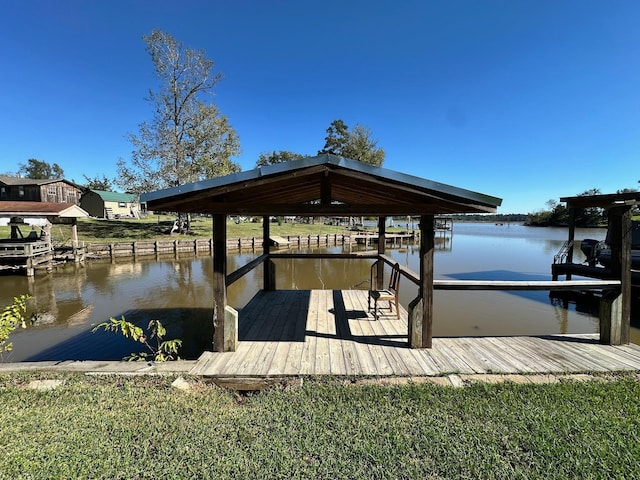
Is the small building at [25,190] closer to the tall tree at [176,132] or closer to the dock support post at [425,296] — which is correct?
the tall tree at [176,132]

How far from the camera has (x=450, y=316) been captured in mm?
9273

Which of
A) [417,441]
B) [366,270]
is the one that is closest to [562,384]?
[417,441]

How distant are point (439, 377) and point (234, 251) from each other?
22.6m

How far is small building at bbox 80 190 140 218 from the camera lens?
40469 mm

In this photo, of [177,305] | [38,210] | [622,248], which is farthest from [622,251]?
[38,210]

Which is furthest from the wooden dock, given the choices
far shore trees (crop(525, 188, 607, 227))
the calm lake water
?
far shore trees (crop(525, 188, 607, 227))

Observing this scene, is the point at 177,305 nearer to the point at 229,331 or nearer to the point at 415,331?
the point at 229,331

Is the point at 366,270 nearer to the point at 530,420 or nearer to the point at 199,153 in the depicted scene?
the point at 530,420

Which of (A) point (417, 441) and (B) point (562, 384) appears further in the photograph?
(B) point (562, 384)

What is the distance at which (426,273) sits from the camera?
452cm

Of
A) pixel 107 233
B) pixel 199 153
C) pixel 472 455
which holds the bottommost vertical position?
pixel 472 455

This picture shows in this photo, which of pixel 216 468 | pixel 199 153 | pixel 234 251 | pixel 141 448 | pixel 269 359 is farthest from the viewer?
pixel 199 153

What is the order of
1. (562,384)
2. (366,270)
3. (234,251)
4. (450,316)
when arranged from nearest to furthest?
(562,384)
(450,316)
(366,270)
(234,251)

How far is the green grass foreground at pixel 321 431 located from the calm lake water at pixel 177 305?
3.37 m
